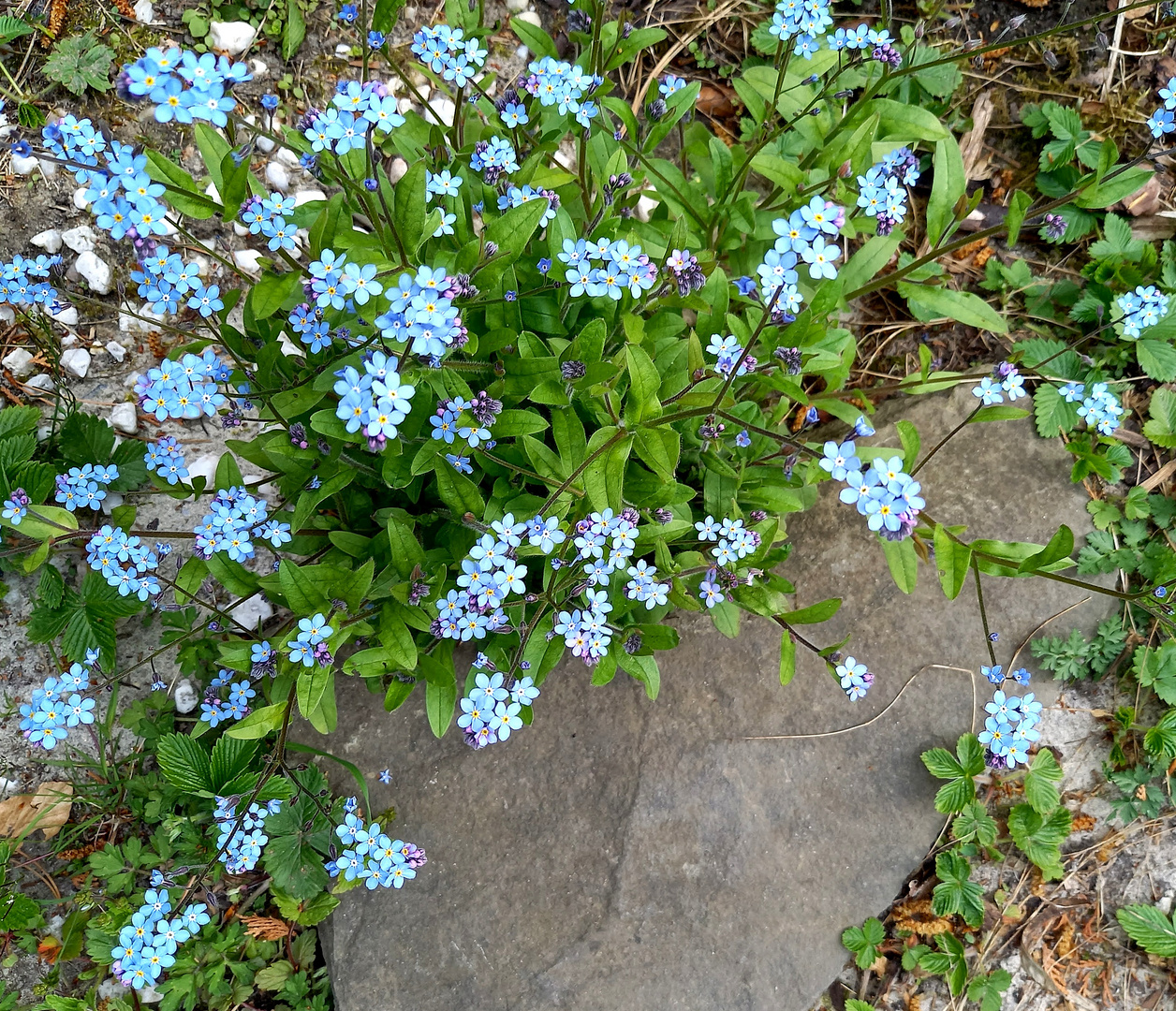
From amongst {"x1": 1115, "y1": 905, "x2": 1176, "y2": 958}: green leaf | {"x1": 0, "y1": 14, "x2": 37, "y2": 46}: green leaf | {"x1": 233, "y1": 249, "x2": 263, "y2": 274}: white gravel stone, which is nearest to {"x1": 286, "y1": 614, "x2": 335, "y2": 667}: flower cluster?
{"x1": 233, "y1": 249, "x2": 263, "y2": 274}: white gravel stone

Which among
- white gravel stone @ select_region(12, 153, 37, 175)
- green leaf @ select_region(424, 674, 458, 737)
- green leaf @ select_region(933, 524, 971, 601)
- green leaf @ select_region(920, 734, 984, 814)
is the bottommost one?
green leaf @ select_region(920, 734, 984, 814)

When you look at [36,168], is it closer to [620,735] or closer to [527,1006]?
[620,735]

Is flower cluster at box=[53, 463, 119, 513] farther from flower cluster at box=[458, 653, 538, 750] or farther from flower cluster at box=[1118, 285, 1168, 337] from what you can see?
flower cluster at box=[1118, 285, 1168, 337]

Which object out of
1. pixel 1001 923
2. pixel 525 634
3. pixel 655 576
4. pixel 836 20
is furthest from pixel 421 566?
pixel 836 20

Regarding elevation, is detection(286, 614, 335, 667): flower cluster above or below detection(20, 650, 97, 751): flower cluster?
above

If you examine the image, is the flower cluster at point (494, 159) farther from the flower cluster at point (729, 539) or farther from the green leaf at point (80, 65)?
the green leaf at point (80, 65)

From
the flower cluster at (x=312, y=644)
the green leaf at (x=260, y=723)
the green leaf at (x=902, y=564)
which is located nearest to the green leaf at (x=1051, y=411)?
the green leaf at (x=902, y=564)

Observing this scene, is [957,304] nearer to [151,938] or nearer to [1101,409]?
[1101,409]
